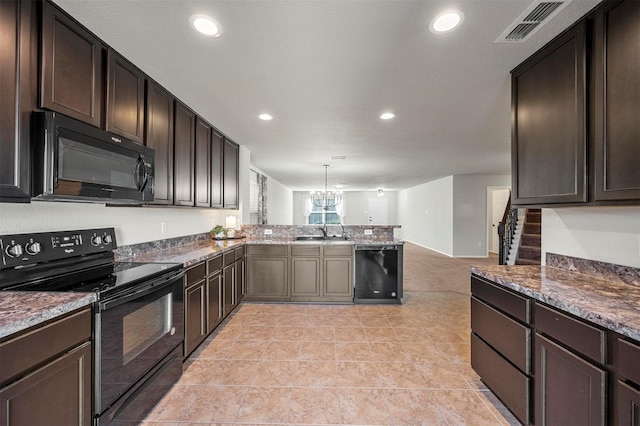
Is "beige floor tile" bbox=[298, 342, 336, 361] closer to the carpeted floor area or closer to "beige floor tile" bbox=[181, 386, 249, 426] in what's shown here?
"beige floor tile" bbox=[181, 386, 249, 426]

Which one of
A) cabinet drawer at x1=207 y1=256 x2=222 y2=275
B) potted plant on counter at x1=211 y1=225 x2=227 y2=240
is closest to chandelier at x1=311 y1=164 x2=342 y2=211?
potted plant on counter at x1=211 y1=225 x2=227 y2=240

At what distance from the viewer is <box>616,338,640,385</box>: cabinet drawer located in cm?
102

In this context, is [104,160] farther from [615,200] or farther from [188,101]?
[615,200]

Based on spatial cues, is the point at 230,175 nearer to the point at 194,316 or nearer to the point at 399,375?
the point at 194,316

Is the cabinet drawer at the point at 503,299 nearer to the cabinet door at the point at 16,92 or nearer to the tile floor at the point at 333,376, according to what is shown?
the tile floor at the point at 333,376

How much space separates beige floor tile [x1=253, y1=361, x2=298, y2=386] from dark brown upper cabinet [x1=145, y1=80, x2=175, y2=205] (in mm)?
1681

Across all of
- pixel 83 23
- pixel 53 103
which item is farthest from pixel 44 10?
pixel 53 103

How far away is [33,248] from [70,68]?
1.08 meters

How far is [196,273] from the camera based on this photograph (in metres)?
2.52

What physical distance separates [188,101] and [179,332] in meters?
2.14

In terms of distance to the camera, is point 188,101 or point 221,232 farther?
point 221,232

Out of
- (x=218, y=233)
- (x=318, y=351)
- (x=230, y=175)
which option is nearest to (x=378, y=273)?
(x=318, y=351)

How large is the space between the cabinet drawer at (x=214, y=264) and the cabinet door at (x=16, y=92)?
1.57 metres

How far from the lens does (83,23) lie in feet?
5.39
